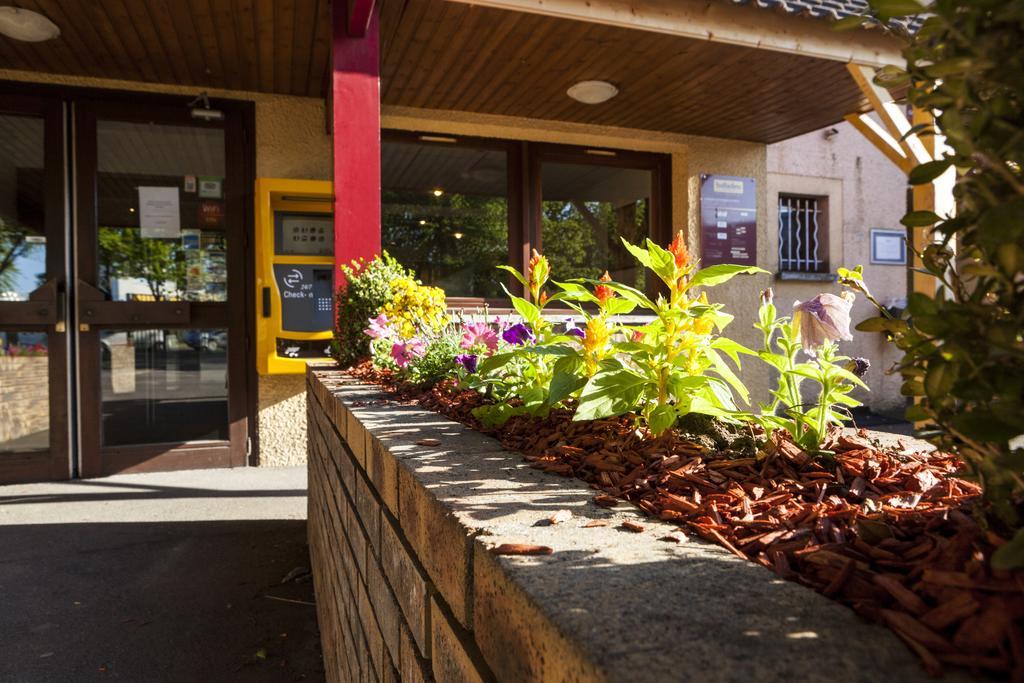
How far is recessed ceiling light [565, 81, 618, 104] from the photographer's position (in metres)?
5.38

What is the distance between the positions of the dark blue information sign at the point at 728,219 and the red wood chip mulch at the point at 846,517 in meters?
5.87

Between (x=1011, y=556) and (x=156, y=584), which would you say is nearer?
(x=1011, y=556)

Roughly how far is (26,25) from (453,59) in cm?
273

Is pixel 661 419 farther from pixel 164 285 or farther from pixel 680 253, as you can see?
pixel 164 285

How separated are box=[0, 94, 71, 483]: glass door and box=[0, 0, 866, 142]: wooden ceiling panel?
21.3 inches

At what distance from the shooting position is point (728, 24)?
14.5 ft

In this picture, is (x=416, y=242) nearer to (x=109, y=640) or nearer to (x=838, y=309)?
(x=109, y=640)

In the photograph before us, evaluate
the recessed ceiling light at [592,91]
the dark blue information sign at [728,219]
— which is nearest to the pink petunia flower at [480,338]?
the recessed ceiling light at [592,91]

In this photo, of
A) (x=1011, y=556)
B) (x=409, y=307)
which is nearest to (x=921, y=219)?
(x=1011, y=556)

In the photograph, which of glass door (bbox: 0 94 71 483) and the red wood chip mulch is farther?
glass door (bbox: 0 94 71 483)

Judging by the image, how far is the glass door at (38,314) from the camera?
516cm

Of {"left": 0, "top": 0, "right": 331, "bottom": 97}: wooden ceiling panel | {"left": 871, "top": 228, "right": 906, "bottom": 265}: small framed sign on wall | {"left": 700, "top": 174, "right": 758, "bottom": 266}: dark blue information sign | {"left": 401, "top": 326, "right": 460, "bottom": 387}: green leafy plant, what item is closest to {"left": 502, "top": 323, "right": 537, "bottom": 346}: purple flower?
{"left": 401, "top": 326, "right": 460, "bottom": 387}: green leafy plant

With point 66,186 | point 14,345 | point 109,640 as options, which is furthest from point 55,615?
point 66,186

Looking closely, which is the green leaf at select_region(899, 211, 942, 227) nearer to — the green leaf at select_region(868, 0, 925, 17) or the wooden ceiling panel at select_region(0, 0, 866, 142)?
the green leaf at select_region(868, 0, 925, 17)
